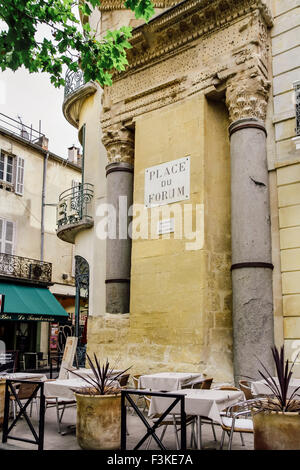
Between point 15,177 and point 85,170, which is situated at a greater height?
point 15,177

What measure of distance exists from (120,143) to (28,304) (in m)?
10.7

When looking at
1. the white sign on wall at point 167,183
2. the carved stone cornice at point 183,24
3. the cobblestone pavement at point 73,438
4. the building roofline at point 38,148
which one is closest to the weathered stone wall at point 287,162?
the carved stone cornice at point 183,24

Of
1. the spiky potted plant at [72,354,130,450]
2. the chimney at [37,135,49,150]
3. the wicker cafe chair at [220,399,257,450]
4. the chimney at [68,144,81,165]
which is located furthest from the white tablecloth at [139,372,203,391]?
the chimney at [68,144,81,165]

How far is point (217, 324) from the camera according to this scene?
8586mm

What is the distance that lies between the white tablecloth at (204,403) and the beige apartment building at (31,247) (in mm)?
13766

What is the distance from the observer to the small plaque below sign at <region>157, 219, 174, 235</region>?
9250 mm

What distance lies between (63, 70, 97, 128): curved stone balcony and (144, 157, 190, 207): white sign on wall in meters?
4.10

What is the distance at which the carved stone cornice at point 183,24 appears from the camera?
8.91m

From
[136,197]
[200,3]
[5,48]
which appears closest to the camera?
[5,48]

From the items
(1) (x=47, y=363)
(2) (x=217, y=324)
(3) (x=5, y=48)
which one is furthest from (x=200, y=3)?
(1) (x=47, y=363)

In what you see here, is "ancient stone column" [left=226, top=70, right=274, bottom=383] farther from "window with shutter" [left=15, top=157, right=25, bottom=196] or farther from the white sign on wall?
"window with shutter" [left=15, top=157, right=25, bottom=196]

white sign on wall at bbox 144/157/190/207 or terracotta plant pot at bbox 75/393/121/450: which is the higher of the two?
white sign on wall at bbox 144/157/190/207

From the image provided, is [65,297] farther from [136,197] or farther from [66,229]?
[136,197]

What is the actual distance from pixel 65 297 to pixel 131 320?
50.1 ft
